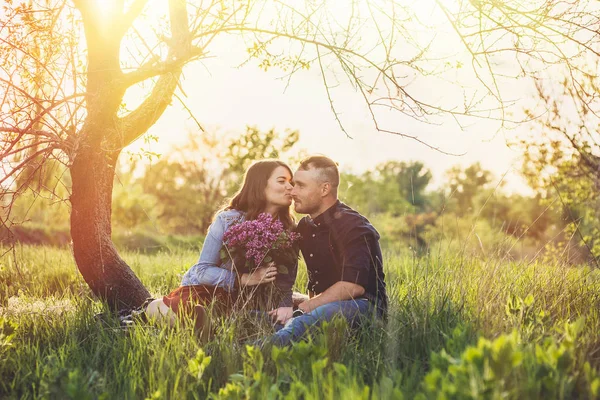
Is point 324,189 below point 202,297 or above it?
above

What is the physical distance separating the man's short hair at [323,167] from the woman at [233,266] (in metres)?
0.35

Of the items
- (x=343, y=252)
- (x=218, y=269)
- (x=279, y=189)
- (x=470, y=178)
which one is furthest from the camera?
(x=470, y=178)

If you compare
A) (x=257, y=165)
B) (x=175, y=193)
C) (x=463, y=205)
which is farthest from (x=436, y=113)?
(x=463, y=205)

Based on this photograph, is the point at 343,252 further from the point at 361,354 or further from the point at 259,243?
the point at 361,354

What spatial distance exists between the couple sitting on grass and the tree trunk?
97 centimetres

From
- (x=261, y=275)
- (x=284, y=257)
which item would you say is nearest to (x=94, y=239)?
(x=261, y=275)

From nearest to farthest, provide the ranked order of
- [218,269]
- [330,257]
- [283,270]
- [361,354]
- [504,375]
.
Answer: [504,375] → [361,354] → [330,257] → [283,270] → [218,269]

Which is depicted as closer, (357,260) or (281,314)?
(357,260)

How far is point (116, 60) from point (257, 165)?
202 centimetres

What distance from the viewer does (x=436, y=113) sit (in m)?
5.30

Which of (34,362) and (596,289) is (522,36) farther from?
(34,362)

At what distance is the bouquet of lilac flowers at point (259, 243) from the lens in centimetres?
504

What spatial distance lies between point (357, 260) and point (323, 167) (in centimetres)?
92

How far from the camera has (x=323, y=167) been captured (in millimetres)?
5238
